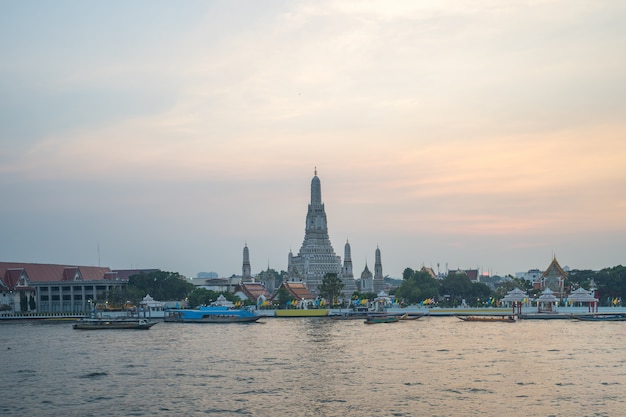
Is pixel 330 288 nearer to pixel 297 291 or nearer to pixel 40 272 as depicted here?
pixel 297 291

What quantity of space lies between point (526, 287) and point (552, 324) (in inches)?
1810

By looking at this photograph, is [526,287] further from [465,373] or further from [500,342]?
[465,373]

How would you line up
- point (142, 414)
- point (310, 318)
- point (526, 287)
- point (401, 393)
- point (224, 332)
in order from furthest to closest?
point (526, 287) < point (310, 318) < point (224, 332) < point (401, 393) < point (142, 414)

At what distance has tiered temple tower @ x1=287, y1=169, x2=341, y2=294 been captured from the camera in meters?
167

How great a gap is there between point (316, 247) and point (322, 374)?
394ft

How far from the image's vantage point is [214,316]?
10931 centimetres

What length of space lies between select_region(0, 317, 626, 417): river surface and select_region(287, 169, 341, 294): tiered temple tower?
283ft

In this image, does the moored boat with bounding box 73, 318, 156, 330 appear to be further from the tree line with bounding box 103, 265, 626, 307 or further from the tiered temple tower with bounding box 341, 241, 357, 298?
the tiered temple tower with bounding box 341, 241, 357, 298

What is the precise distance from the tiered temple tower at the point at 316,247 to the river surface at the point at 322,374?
8627cm

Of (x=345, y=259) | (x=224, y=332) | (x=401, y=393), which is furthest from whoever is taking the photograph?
(x=345, y=259)

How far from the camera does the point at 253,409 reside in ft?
125

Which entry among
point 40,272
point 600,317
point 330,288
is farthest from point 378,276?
point 600,317

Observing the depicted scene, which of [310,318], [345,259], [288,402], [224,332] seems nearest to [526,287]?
[310,318]

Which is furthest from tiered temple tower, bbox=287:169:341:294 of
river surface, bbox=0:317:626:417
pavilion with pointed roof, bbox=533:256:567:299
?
river surface, bbox=0:317:626:417
